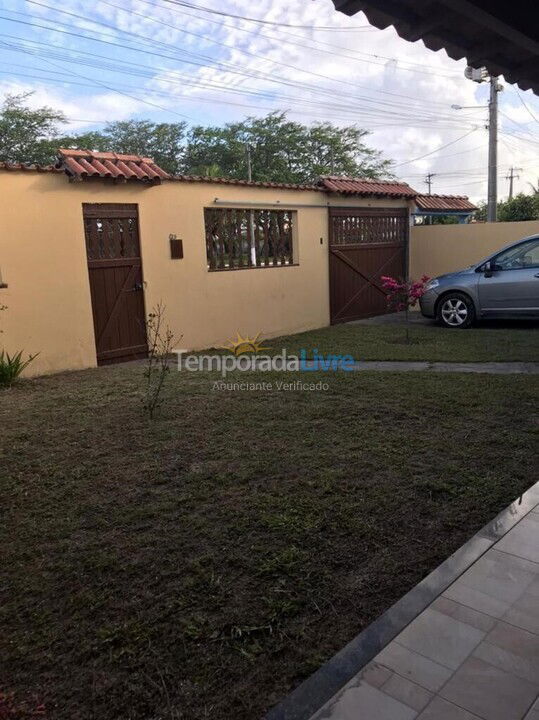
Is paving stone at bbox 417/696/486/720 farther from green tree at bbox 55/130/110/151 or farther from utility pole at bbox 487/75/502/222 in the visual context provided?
green tree at bbox 55/130/110/151

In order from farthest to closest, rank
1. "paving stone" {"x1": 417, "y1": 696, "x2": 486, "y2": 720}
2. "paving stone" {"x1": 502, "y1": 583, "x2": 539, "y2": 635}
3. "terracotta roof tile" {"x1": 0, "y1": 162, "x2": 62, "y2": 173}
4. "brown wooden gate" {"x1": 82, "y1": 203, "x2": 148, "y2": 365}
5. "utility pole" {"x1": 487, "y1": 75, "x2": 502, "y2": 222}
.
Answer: "utility pole" {"x1": 487, "y1": 75, "x2": 502, "y2": 222} < "brown wooden gate" {"x1": 82, "y1": 203, "x2": 148, "y2": 365} < "terracotta roof tile" {"x1": 0, "y1": 162, "x2": 62, "y2": 173} < "paving stone" {"x1": 502, "y1": 583, "x2": 539, "y2": 635} < "paving stone" {"x1": 417, "y1": 696, "x2": 486, "y2": 720}

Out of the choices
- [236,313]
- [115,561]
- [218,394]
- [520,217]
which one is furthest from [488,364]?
[520,217]

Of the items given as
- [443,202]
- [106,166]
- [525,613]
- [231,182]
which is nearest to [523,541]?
[525,613]

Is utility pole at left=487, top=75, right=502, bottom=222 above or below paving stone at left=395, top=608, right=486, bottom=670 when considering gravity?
above

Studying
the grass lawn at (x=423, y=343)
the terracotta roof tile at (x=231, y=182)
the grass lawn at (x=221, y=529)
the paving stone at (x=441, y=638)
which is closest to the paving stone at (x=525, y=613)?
the paving stone at (x=441, y=638)

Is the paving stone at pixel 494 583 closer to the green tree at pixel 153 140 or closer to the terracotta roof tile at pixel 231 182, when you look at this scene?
the terracotta roof tile at pixel 231 182

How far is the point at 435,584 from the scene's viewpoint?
267 cm

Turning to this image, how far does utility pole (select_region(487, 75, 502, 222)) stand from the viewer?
17953 millimetres

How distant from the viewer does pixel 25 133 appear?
29875 millimetres

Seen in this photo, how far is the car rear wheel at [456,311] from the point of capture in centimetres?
1048

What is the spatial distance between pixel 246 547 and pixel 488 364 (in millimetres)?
5424

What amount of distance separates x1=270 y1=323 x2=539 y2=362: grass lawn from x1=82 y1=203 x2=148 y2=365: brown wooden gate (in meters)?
2.39

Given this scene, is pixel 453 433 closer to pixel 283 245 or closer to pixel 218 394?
pixel 218 394

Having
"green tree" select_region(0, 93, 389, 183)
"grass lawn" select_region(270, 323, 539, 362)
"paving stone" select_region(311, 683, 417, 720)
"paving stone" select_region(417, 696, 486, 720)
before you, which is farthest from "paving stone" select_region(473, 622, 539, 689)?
"green tree" select_region(0, 93, 389, 183)
